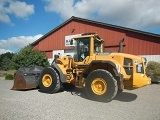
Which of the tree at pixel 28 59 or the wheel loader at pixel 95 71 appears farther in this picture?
the tree at pixel 28 59

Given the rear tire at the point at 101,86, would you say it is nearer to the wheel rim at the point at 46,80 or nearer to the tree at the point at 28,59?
the wheel rim at the point at 46,80

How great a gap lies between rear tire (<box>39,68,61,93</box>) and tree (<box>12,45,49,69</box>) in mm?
13882

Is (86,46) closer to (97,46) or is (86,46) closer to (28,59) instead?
(97,46)

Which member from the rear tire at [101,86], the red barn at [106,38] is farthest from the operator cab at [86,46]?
the red barn at [106,38]

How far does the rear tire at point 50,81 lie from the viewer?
10109 mm

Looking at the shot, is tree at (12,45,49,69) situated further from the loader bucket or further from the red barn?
the loader bucket

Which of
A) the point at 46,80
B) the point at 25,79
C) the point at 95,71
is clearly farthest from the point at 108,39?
the point at 95,71

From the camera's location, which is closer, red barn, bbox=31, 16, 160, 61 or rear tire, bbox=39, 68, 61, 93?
rear tire, bbox=39, 68, 61, 93

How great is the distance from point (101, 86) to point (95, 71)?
67cm

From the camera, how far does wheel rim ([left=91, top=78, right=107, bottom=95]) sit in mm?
8430

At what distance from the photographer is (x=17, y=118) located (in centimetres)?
589

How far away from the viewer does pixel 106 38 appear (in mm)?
21641

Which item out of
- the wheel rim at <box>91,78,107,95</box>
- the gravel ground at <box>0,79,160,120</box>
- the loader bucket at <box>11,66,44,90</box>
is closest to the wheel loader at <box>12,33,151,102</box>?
the wheel rim at <box>91,78,107,95</box>

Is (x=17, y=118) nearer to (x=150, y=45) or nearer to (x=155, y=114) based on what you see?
(x=155, y=114)
